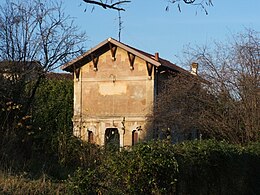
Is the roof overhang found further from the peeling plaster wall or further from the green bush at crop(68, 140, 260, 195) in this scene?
the green bush at crop(68, 140, 260, 195)

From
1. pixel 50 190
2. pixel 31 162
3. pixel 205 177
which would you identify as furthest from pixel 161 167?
pixel 31 162

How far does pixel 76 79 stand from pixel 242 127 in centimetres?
1357

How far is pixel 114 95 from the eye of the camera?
35812 mm

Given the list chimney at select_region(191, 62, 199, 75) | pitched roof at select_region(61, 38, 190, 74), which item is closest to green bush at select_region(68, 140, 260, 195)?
chimney at select_region(191, 62, 199, 75)

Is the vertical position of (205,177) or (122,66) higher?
(122,66)

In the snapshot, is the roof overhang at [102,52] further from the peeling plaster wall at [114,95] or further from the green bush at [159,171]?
the green bush at [159,171]

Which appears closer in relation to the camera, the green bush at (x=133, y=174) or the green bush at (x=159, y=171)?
the green bush at (x=133, y=174)

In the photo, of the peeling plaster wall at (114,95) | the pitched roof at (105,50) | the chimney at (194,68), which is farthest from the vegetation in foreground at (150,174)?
the peeling plaster wall at (114,95)

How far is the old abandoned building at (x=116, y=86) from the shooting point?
34.3 metres

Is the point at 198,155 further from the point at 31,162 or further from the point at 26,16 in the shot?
the point at 26,16

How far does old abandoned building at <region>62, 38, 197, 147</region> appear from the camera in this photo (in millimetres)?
34312

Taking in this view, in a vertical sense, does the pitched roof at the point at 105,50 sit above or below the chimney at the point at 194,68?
above

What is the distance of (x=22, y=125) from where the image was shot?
17812mm

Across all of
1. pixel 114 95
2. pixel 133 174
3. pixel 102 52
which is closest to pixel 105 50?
pixel 102 52
